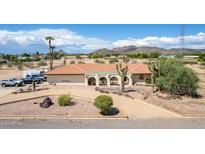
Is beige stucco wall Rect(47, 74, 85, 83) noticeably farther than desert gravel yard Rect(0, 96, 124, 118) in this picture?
Yes

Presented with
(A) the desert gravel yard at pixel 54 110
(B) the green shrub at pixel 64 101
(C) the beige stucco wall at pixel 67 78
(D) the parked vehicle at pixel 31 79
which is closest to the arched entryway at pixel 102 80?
(C) the beige stucco wall at pixel 67 78

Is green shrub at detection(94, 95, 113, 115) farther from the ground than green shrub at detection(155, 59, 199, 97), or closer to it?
closer to it

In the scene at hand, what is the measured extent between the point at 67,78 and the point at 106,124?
1824cm

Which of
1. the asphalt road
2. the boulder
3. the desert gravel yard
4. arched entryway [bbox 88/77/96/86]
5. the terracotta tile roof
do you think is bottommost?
the asphalt road

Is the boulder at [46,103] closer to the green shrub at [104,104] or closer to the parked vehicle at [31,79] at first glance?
the green shrub at [104,104]

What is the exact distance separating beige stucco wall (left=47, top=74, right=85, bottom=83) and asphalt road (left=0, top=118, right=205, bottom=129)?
16.5 metres

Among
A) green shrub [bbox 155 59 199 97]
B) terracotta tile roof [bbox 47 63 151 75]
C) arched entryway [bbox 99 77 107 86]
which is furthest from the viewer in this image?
terracotta tile roof [bbox 47 63 151 75]

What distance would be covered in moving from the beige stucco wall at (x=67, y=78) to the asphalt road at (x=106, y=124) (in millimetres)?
16527

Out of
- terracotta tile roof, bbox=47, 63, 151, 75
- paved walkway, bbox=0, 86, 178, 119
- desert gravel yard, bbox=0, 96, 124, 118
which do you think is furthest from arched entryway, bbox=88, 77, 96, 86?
desert gravel yard, bbox=0, 96, 124, 118

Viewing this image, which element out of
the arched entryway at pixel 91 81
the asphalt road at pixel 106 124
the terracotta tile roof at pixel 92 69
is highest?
the terracotta tile roof at pixel 92 69

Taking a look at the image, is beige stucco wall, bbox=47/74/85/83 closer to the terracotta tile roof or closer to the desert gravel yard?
the terracotta tile roof

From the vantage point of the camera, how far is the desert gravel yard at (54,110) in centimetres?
2241

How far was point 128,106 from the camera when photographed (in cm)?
2512

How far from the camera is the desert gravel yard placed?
2241 centimetres
